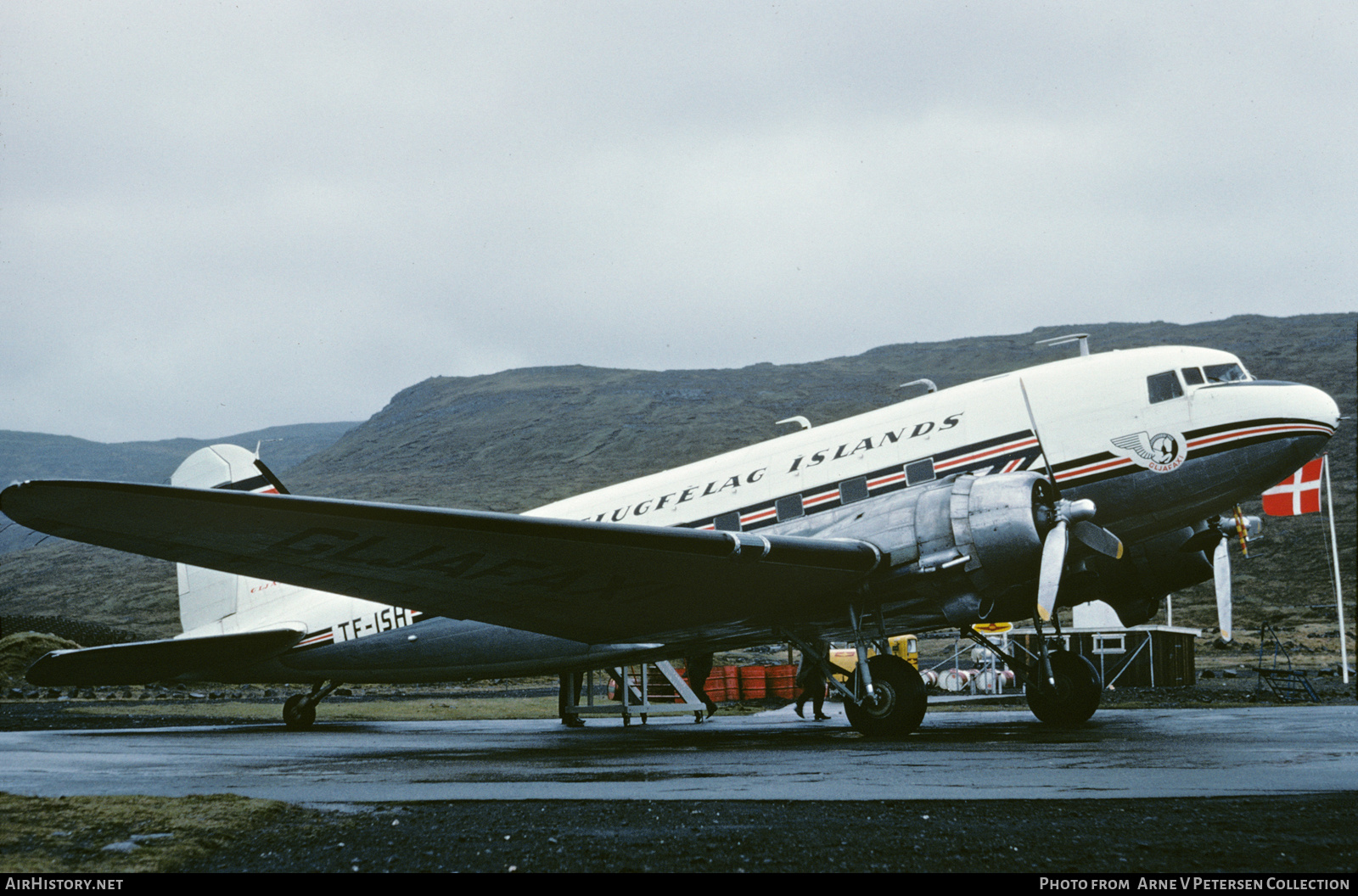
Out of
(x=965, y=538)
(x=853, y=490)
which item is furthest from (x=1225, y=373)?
(x=853, y=490)

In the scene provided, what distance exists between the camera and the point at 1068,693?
1441 centimetres

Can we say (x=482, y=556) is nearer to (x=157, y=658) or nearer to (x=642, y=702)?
(x=157, y=658)

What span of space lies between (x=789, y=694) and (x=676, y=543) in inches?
795

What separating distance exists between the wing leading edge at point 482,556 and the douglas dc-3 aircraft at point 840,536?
35mm

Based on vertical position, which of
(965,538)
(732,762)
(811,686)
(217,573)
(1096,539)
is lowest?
(811,686)

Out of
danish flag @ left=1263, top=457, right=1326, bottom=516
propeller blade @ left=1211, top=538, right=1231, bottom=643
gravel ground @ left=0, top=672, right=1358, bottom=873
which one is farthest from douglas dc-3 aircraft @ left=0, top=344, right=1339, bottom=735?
danish flag @ left=1263, top=457, right=1326, bottom=516

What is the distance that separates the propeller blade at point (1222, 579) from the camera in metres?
14.8

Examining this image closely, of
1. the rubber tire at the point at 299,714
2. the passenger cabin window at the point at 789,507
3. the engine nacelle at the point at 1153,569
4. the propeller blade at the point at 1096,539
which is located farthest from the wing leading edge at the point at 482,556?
the rubber tire at the point at 299,714

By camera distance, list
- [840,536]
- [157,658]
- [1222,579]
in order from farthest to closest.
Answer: [157,658] → [1222,579] → [840,536]

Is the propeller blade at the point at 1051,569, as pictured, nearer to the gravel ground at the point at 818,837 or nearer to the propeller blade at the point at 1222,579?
the propeller blade at the point at 1222,579

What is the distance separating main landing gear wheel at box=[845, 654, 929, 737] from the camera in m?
12.3

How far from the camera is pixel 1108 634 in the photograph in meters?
27.8

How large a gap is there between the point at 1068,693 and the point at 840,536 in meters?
4.33

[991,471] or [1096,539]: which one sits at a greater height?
[991,471]
